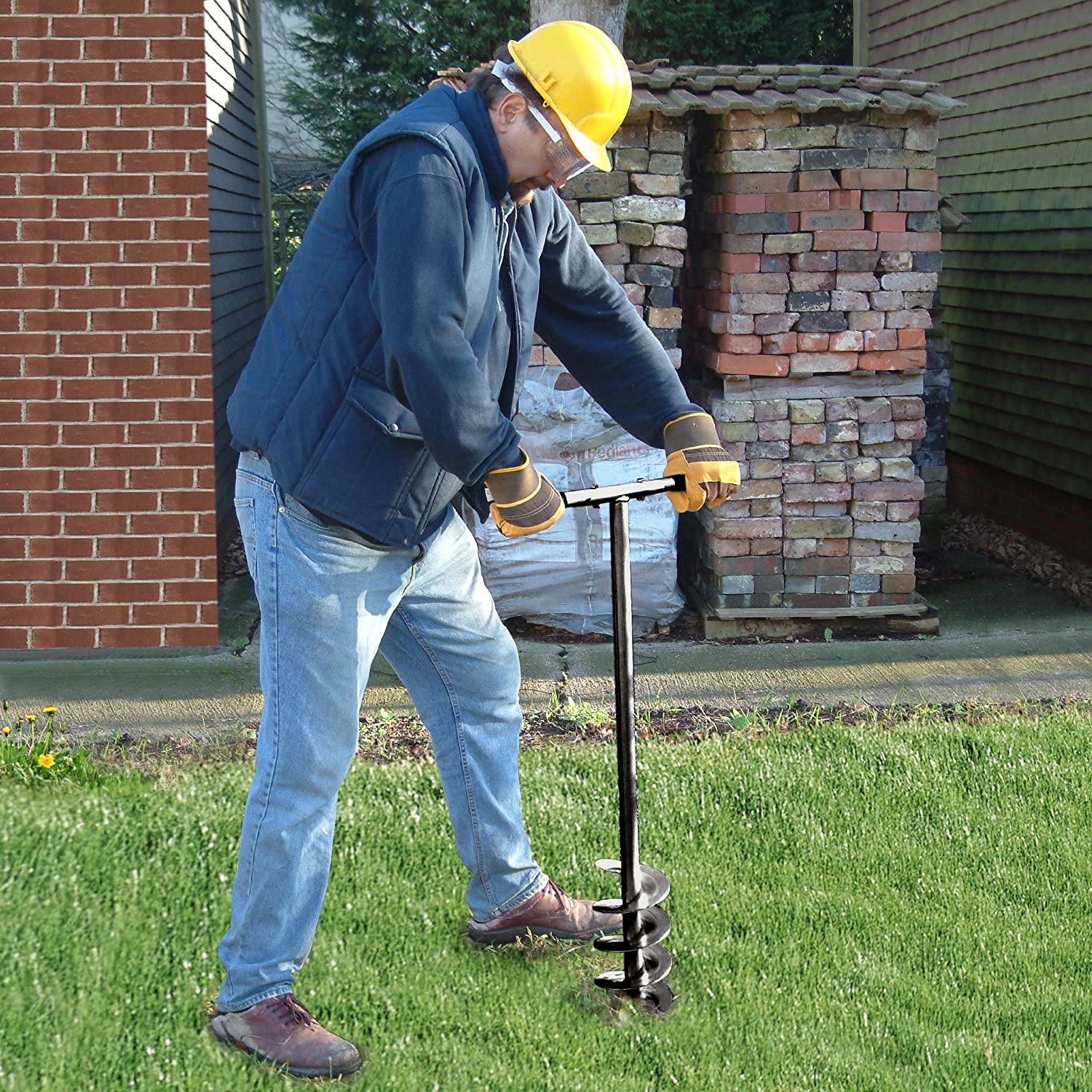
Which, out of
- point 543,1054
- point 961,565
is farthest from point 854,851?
point 961,565

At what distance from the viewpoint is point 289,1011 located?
314 centimetres

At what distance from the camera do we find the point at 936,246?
20.8ft

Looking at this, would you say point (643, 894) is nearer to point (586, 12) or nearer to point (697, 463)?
point (697, 463)

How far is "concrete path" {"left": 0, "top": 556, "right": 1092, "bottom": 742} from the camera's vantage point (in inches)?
218

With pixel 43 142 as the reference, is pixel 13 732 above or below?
below

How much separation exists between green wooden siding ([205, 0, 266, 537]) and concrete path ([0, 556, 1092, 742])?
1239 millimetres

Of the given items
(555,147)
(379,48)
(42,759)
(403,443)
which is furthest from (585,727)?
(379,48)

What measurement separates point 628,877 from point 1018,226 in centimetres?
661

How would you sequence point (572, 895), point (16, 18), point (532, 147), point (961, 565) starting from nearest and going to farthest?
point (532, 147) < point (572, 895) < point (16, 18) < point (961, 565)

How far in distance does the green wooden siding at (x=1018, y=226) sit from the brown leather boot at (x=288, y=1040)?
19.8ft

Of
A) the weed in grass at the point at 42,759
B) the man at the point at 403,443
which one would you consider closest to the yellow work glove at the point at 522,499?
the man at the point at 403,443

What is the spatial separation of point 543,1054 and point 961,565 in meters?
5.40

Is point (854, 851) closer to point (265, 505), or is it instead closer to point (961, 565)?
point (265, 505)

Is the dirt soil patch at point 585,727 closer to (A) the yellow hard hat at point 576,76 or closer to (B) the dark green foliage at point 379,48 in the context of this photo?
(A) the yellow hard hat at point 576,76
